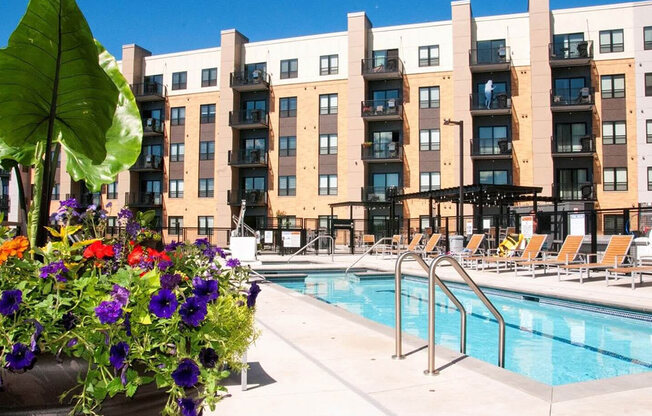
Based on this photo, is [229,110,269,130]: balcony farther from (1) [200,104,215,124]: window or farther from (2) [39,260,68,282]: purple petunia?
(2) [39,260,68,282]: purple petunia

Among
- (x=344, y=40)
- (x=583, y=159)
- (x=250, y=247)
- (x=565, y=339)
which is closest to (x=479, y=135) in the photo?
(x=583, y=159)

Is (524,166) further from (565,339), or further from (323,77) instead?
(565,339)

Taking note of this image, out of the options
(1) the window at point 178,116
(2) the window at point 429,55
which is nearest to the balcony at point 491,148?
(2) the window at point 429,55

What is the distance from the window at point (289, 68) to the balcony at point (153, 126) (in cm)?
1181

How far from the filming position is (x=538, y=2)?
37938mm

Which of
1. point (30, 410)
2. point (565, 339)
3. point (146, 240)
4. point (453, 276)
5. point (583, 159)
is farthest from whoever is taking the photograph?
point (583, 159)

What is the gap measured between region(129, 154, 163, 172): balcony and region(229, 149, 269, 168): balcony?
7243 millimetres

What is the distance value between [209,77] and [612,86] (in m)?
31.1

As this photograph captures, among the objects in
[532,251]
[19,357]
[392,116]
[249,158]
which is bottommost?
[532,251]

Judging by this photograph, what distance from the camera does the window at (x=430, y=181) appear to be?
39531 mm

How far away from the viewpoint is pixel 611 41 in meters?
37.6

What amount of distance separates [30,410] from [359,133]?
39943 millimetres

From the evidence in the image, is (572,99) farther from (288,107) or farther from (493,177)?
(288,107)

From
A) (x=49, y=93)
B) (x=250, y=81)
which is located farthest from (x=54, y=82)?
(x=250, y=81)
